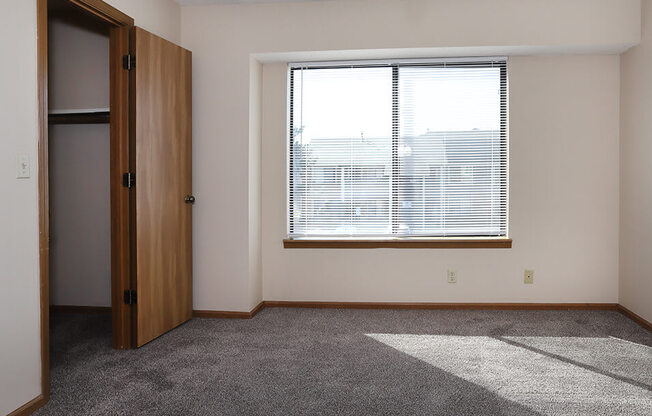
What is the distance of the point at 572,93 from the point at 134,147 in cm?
352

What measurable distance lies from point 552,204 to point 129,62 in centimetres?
349

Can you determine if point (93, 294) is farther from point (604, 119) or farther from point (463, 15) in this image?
point (604, 119)

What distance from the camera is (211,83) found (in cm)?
407

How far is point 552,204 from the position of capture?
13.7ft

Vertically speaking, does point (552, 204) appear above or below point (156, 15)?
below

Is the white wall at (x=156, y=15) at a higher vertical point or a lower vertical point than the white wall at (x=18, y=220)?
higher

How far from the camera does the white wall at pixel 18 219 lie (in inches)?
87.0

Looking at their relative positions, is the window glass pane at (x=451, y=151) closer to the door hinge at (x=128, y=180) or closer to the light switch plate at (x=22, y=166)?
the door hinge at (x=128, y=180)

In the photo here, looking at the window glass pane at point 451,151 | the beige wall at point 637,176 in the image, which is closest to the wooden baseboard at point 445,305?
the beige wall at point 637,176

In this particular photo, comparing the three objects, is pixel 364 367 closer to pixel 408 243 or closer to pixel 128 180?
pixel 408 243

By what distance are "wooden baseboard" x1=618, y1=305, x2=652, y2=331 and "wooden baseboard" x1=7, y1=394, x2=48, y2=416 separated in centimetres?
396

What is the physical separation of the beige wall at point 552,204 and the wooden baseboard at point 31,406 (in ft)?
9.00

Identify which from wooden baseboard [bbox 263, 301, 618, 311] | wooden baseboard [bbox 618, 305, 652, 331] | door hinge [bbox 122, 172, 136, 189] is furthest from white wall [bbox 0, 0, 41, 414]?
wooden baseboard [bbox 618, 305, 652, 331]

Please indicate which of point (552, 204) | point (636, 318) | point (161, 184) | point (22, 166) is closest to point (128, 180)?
point (161, 184)
